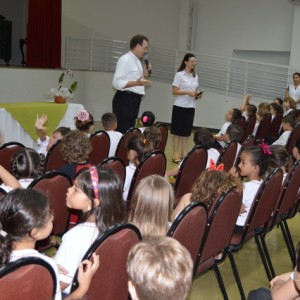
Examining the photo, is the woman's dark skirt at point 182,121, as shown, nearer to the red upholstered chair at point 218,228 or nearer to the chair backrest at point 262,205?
the chair backrest at point 262,205

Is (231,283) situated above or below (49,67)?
below

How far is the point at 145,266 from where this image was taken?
1.41m

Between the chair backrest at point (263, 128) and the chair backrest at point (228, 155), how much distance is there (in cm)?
216

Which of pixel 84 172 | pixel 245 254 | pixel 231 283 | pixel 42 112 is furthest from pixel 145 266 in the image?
pixel 42 112

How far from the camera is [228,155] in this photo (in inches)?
175

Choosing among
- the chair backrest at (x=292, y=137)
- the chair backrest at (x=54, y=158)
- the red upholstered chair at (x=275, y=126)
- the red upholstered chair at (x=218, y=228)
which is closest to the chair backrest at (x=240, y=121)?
the red upholstered chair at (x=275, y=126)

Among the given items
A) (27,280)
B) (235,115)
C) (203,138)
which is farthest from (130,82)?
(27,280)

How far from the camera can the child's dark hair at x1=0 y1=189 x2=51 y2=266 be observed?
72.4 inches

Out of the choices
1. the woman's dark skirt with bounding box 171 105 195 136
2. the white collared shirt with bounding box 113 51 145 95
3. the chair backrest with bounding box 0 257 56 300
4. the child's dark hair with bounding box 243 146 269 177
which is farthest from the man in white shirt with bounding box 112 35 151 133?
the chair backrest with bounding box 0 257 56 300

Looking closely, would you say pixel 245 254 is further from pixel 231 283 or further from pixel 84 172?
pixel 84 172

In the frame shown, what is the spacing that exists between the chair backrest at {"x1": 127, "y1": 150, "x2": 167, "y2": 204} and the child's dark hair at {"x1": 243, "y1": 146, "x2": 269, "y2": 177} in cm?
63

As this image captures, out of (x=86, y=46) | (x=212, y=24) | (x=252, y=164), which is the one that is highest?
(x=212, y=24)

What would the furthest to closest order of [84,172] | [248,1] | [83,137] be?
[248,1] < [83,137] < [84,172]

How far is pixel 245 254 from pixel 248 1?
8645mm
